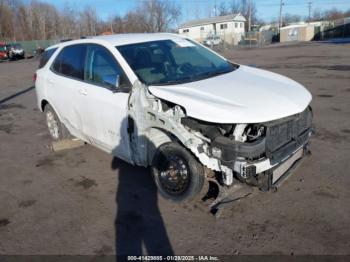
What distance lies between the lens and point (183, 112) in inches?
152

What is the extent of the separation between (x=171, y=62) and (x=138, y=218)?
7.00 feet

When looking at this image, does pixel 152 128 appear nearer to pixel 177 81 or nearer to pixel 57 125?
pixel 177 81

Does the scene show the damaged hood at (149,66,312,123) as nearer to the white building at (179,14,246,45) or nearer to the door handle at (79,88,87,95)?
the door handle at (79,88,87,95)

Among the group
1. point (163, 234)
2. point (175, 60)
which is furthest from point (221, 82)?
point (163, 234)

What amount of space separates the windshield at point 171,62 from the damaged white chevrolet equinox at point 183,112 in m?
0.01

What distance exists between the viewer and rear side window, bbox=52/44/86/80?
5.31 meters

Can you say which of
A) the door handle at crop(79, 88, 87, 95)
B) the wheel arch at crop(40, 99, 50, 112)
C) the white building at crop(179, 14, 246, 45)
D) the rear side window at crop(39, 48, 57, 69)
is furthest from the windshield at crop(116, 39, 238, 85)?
the white building at crop(179, 14, 246, 45)

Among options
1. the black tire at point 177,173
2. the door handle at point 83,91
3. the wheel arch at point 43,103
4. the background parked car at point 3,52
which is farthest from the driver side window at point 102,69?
the background parked car at point 3,52

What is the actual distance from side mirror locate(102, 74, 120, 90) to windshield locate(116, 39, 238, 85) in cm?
24

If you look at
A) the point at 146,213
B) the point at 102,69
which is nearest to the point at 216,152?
the point at 146,213

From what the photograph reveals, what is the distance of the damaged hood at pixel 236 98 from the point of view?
11.5 feet

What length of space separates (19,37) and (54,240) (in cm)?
9035

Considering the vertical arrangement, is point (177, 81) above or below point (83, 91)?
above

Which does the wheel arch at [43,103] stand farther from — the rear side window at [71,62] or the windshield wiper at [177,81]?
the windshield wiper at [177,81]
